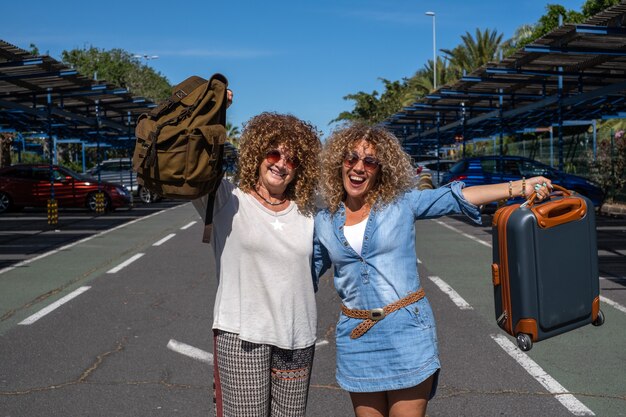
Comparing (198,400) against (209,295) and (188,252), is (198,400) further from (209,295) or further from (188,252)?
(188,252)

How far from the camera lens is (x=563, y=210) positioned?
Answer: 3.30m

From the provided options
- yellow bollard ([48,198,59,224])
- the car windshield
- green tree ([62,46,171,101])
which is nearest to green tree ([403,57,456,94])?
green tree ([62,46,171,101])

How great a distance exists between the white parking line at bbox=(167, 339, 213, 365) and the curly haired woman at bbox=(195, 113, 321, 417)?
3.15 m

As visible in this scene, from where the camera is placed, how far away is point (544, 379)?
5.83 m

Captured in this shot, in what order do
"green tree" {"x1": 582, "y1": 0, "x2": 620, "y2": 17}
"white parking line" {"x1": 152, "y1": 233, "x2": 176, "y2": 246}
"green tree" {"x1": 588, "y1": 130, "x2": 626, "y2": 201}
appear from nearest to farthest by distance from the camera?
"white parking line" {"x1": 152, "y1": 233, "x2": 176, "y2": 246} < "green tree" {"x1": 588, "y1": 130, "x2": 626, "y2": 201} < "green tree" {"x1": 582, "y1": 0, "x2": 620, "y2": 17}

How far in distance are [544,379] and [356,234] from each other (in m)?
3.16

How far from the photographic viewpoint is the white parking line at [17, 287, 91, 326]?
8167 mm

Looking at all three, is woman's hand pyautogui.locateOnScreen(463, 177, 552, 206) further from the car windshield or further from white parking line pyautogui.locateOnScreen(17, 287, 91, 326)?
the car windshield

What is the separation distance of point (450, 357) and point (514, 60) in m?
12.1

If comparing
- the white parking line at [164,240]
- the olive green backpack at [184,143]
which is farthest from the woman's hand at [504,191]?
the white parking line at [164,240]

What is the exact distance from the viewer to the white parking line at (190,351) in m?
6.52

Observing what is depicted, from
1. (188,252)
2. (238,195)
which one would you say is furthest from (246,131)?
(188,252)

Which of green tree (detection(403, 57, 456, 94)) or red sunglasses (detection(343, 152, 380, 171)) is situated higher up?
green tree (detection(403, 57, 456, 94))

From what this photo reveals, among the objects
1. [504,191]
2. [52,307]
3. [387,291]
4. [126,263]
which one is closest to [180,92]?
[387,291]
